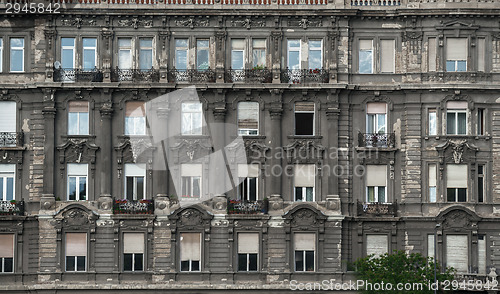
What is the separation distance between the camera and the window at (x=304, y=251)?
7888 cm

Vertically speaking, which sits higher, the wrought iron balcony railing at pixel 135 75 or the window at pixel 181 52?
the window at pixel 181 52

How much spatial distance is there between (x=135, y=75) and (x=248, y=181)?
9.17 meters

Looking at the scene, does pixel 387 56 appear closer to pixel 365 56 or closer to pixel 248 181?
pixel 365 56

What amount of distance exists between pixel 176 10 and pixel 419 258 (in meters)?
20.4

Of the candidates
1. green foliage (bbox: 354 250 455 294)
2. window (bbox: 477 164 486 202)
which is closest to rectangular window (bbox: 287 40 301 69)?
window (bbox: 477 164 486 202)

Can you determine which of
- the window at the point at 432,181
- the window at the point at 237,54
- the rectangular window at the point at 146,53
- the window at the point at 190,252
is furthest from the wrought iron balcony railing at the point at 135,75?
the window at the point at 432,181

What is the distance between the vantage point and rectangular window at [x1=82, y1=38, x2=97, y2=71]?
7981 centimetres

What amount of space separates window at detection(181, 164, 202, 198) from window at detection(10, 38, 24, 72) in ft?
37.5

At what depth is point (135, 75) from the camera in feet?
261

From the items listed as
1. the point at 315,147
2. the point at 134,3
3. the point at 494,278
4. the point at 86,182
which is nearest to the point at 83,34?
the point at 134,3

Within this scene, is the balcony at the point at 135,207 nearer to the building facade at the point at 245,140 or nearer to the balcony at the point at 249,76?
the building facade at the point at 245,140

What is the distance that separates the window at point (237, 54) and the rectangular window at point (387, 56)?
327 inches

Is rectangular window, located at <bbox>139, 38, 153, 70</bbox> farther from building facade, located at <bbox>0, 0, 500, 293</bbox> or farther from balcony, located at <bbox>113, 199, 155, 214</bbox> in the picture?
balcony, located at <bbox>113, 199, 155, 214</bbox>

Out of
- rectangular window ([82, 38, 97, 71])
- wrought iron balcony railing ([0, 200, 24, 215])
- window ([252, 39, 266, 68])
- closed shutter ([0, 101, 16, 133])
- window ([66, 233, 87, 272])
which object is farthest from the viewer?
window ([252, 39, 266, 68])
